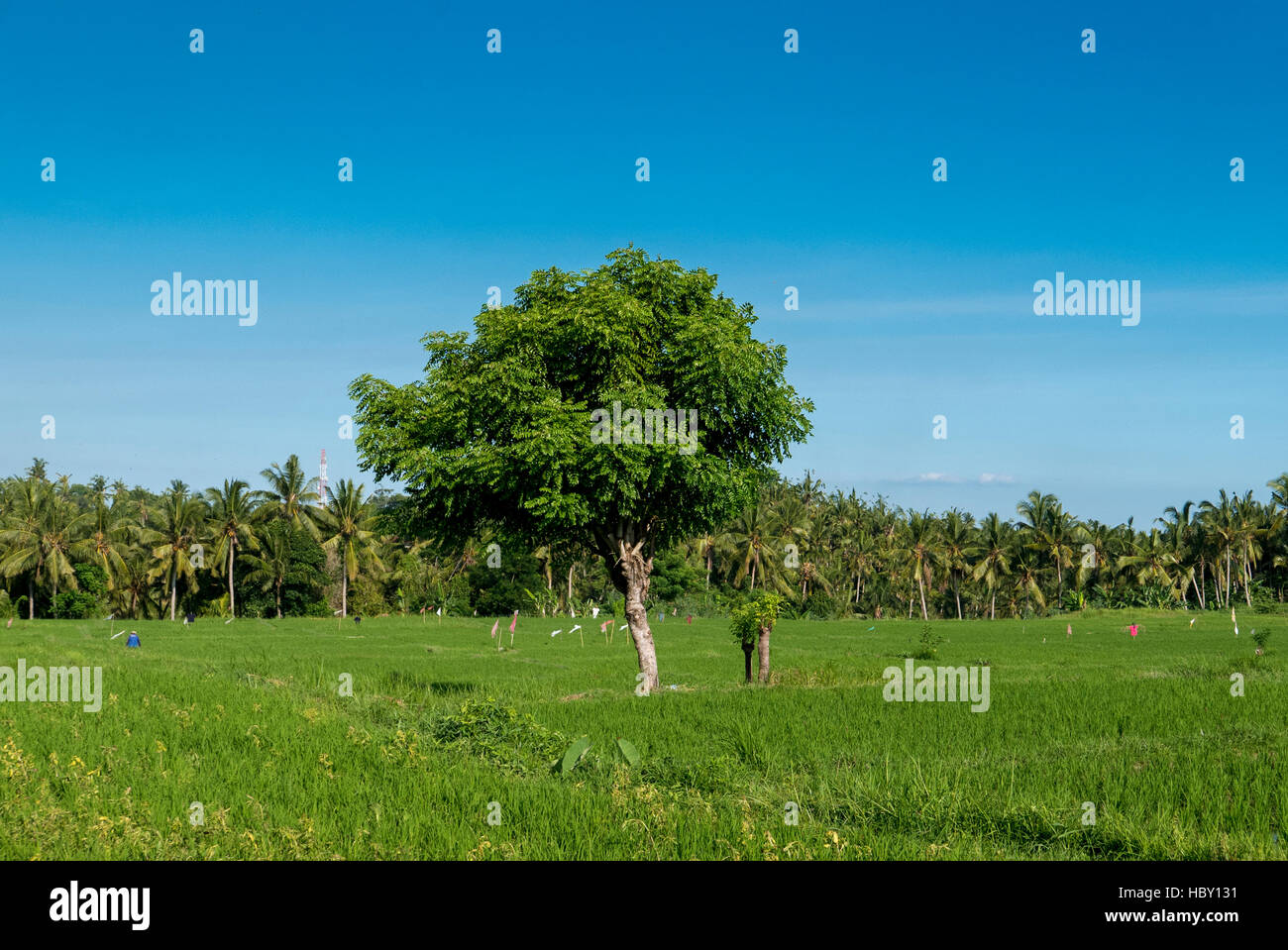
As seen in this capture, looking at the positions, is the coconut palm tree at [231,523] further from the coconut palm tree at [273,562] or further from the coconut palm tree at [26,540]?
the coconut palm tree at [26,540]

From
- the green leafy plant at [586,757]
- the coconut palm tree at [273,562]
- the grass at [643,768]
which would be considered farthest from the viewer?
the coconut palm tree at [273,562]

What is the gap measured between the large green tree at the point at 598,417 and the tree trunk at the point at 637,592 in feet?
0.13

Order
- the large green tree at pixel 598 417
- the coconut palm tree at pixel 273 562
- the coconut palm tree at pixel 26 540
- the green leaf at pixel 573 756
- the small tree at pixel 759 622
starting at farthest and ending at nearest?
the coconut palm tree at pixel 273 562 → the coconut palm tree at pixel 26 540 → the small tree at pixel 759 622 → the large green tree at pixel 598 417 → the green leaf at pixel 573 756

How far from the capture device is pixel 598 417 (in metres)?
22.8

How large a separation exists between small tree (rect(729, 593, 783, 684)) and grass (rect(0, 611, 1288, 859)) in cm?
115

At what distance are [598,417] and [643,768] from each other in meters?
10.5

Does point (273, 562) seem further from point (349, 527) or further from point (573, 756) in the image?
point (573, 756)

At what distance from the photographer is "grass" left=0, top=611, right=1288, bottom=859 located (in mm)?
9844

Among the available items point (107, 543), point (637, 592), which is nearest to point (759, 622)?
point (637, 592)

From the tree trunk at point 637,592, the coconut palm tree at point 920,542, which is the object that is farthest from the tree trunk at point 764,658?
the coconut palm tree at point 920,542

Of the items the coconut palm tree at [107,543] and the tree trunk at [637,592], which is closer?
the tree trunk at [637,592]

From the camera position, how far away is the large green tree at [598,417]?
22.3 metres
